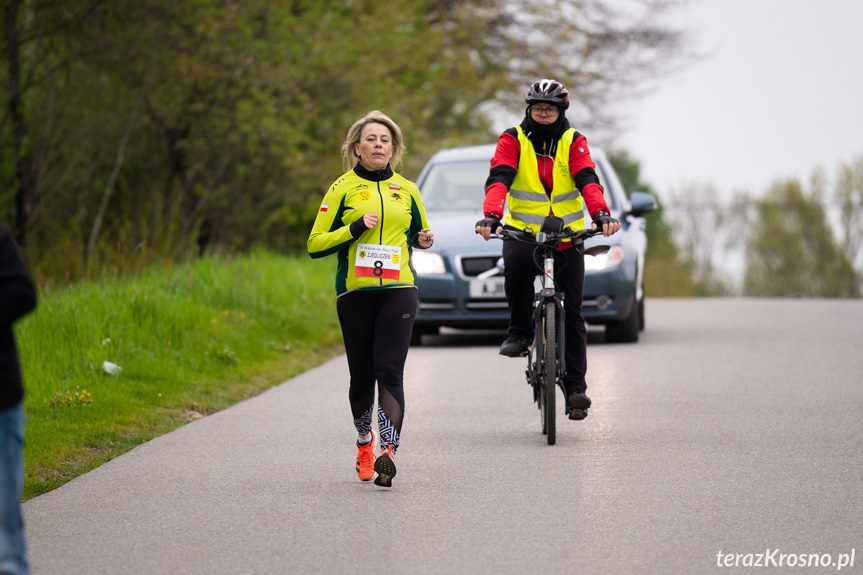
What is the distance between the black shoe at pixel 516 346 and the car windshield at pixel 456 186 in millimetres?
5732

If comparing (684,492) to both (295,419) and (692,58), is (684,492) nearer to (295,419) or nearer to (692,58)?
(295,419)

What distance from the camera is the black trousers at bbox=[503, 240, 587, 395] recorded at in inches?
316

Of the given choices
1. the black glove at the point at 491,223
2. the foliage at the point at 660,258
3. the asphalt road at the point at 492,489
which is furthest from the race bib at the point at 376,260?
the foliage at the point at 660,258

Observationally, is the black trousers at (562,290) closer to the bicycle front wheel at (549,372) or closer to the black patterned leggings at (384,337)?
the bicycle front wheel at (549,372)

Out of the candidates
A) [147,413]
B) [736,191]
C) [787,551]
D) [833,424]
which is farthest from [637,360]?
[736,191]

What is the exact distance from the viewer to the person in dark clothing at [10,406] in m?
3.72

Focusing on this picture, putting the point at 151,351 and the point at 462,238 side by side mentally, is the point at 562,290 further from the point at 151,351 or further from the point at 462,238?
the point at 462,238

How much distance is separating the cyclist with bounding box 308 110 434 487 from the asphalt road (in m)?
0.41

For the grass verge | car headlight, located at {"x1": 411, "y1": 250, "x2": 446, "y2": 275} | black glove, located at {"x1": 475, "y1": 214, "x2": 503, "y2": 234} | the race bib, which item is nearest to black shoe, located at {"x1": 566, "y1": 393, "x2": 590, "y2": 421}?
black glove, located at {"x1": 475, "y1": 214, "x2": 503, "y2": 234}

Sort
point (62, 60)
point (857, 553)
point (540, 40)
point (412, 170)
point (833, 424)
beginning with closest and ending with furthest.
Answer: point (857, 553) < point (833, 424) < point (62, 60) < point (412, 170) < point (540, 40)

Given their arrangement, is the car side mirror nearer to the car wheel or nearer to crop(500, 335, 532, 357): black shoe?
the car wheel

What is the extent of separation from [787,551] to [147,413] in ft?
16.6

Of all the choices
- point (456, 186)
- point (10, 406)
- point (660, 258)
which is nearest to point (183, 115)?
point (456, 186)

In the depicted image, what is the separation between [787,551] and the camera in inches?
204
